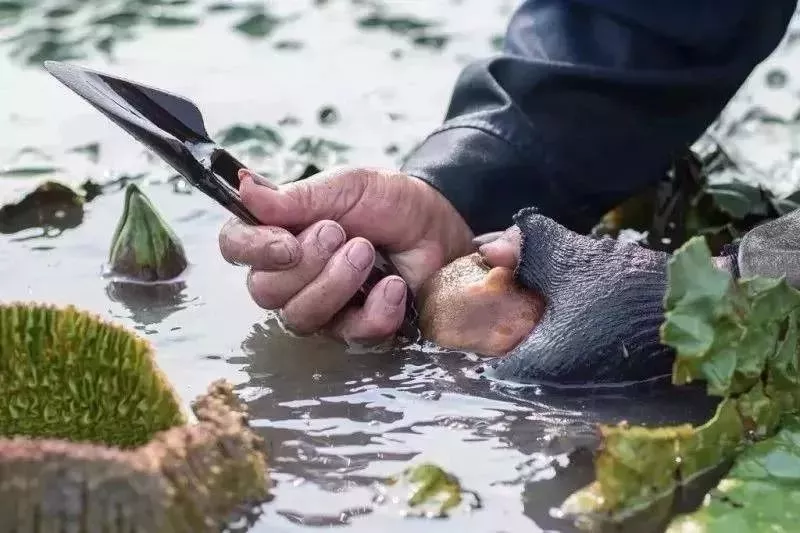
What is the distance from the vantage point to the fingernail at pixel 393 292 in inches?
79.7

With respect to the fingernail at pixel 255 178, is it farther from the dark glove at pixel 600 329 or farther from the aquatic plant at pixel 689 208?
the aquatic plant at pixel 689 208

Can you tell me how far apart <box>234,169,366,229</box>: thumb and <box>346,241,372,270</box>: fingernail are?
0.43 feet

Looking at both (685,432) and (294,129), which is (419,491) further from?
(294,129)

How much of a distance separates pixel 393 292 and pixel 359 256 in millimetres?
90

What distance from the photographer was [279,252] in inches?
78.6

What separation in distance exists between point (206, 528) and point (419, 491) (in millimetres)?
332

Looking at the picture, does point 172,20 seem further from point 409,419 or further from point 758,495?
point 758,495

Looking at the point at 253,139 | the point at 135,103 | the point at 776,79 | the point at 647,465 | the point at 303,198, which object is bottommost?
the point at 776,79

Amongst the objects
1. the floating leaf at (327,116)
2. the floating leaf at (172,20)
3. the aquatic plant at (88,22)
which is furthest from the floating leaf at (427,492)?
the floating leaf at (172,20)

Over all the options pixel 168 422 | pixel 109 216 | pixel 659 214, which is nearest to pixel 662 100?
pixel 659 214

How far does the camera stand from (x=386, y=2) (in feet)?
15.9

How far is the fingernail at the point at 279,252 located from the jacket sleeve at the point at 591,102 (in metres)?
0.51

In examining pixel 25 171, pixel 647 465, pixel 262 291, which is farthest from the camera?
pixel 25 171

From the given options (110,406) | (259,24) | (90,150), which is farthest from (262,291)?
(259,24)
